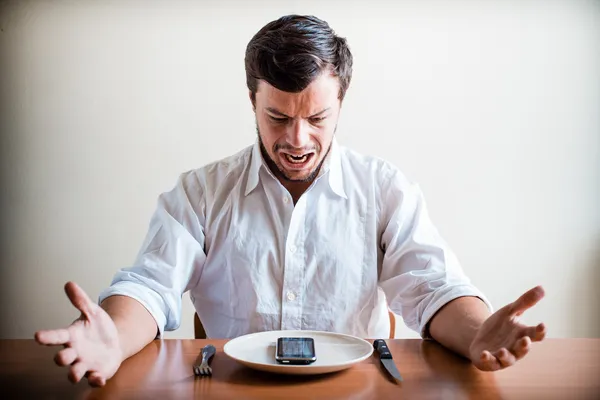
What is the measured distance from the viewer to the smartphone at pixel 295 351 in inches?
40.0

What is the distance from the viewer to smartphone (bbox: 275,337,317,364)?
102cm

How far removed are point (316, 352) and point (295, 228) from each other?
0.55 meters

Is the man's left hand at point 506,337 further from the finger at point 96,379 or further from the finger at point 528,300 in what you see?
the finger at point 96,379

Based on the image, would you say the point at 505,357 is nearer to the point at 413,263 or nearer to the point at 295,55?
the point at 413,263

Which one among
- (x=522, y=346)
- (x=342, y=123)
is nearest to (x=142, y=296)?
(x=522, y=346)

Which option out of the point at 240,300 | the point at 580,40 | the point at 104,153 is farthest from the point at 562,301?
the point at 104,153

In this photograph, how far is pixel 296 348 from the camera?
106 cm

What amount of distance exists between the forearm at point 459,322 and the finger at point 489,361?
15cm

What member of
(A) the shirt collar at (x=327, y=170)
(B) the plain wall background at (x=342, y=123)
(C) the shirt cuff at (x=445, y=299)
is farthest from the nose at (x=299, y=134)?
(B) the plain wall background at (x=342, y=123)

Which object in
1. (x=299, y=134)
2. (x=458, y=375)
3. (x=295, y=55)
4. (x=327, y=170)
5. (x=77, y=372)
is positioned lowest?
(x=458, y=375)

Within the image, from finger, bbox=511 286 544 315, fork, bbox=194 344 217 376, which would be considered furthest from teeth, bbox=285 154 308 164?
finger, bbox=511 286 544 315

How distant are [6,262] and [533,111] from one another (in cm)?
228

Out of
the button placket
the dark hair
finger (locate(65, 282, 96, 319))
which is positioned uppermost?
the dark hair

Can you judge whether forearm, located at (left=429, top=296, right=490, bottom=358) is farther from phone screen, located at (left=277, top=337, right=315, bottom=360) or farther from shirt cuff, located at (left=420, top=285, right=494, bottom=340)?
phone screen, located at (left=277, top=337, right=315, bottom=360)
